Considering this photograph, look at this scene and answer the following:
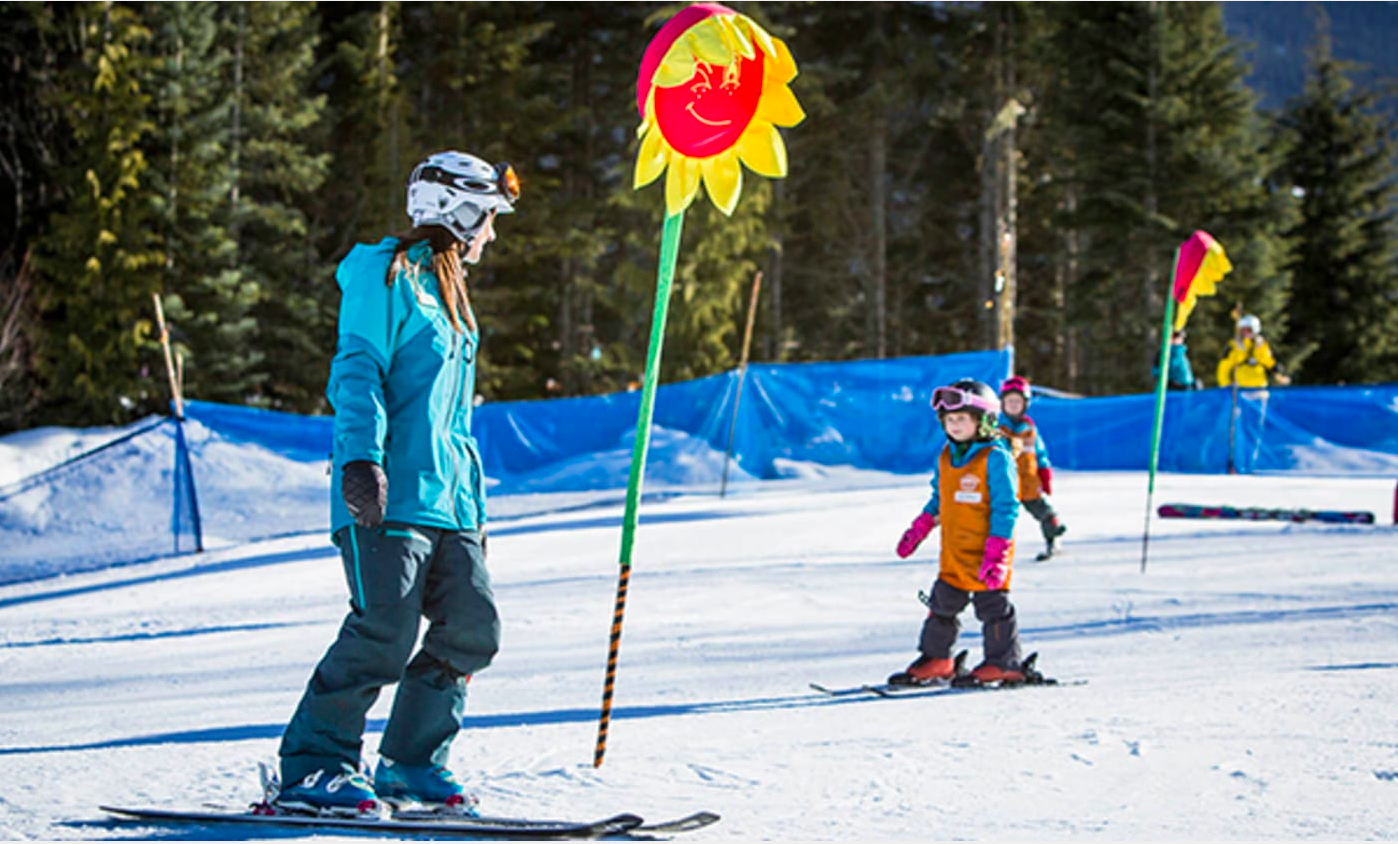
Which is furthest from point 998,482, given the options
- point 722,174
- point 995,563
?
point 722,174

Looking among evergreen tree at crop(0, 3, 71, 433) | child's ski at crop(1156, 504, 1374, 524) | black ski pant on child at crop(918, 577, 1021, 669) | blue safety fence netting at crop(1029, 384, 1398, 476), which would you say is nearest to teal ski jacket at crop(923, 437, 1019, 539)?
black ski pant on child at crop(918, 577, 1021, 669)

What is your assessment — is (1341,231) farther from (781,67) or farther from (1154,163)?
(781,67)

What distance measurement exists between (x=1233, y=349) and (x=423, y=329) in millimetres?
18599

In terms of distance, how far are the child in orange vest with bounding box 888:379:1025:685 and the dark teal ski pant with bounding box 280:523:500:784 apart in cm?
308

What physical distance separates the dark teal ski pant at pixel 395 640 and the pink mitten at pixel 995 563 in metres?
3.18

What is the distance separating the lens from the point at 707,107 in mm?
4895

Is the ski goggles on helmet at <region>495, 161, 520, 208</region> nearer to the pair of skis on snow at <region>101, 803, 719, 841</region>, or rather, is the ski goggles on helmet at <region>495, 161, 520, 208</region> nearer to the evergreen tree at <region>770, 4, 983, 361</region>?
the pair of skis on snow at <region>101, 803, 719, 841</region>

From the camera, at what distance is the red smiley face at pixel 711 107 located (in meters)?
4.87

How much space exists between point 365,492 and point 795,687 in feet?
11.3

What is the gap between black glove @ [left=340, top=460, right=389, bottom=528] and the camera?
3.54m

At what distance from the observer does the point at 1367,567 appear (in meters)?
10.4

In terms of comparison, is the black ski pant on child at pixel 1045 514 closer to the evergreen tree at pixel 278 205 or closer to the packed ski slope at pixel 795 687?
the packed ski slope at pixel 795 687

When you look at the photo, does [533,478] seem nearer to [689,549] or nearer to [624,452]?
[624,452]

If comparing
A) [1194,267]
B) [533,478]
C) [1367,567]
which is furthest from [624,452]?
[1367,567]
